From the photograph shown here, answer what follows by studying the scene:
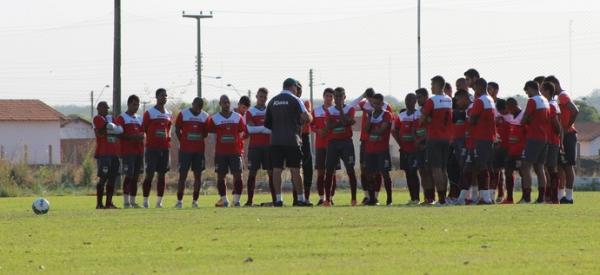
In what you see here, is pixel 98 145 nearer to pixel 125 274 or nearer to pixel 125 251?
pixel 125 251

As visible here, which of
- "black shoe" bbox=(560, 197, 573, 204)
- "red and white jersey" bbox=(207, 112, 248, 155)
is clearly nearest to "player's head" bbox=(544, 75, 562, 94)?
"black shoe" bbox=(560, 197, 573, 204)

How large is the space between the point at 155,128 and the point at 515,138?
19.6ft

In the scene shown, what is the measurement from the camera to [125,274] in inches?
530

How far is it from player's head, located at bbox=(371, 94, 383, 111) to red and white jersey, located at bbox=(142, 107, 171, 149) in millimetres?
3452

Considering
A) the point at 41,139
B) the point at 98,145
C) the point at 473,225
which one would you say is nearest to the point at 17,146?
the point at 41,139

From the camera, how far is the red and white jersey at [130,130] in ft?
84.7

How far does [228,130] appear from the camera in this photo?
2627cm

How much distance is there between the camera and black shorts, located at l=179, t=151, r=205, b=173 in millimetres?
26344

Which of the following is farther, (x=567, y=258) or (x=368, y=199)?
(x=368, y=199)

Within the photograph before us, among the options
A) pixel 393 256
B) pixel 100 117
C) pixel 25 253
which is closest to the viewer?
pixel 393 256

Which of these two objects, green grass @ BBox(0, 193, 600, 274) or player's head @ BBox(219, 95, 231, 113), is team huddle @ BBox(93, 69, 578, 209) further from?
green grass @ BBox(0, 193, 600, 274)

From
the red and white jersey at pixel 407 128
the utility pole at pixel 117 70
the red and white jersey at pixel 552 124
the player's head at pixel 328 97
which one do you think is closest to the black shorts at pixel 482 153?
the red and white jersey at pixel 552 124

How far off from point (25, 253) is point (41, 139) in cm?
8627

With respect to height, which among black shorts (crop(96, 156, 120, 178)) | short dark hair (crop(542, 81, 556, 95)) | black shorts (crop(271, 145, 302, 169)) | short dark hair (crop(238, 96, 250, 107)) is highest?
short dark hair (crop(542, 81, 556, 95))
